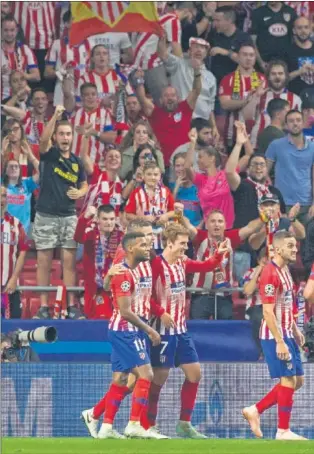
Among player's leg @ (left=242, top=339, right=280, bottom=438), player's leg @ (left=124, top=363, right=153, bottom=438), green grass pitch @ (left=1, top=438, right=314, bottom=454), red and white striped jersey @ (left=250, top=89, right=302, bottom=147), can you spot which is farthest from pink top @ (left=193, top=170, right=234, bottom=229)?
green grass pitch @ (left=1, top=438, right=314, bottom=454)

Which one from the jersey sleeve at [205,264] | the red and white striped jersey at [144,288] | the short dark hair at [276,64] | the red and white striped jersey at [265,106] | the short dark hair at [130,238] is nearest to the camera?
the short dark hair at [130,238]

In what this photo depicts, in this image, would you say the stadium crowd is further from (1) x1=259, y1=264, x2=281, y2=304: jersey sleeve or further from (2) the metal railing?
(1) x1=259, y1=264, x2=281, y2=304: jersey sleeve

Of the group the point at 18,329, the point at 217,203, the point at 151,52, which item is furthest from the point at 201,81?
the point at 18,329

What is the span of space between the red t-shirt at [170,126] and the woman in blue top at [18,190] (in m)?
1.66

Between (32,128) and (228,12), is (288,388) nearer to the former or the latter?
(32,128)

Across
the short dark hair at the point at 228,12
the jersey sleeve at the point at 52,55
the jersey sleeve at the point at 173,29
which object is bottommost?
the jersey sleeve at the point at 52,55

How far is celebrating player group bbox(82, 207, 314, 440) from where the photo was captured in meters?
11.7

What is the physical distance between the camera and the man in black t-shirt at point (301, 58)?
17.3 meters

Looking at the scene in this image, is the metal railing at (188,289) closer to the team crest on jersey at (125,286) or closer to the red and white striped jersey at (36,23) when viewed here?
the team crest on jersey at (125,286)

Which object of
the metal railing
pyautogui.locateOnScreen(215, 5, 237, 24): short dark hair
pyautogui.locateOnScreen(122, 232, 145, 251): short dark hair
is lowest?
the metal railing

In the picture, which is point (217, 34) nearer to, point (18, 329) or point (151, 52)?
point (151, 52)

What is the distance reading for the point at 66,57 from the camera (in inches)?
677

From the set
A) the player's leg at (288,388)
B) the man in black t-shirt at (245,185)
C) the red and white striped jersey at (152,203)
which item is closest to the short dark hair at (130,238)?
the player's leg at (288,388)

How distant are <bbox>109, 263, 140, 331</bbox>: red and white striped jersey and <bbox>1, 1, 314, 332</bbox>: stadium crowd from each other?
85.8 inches
